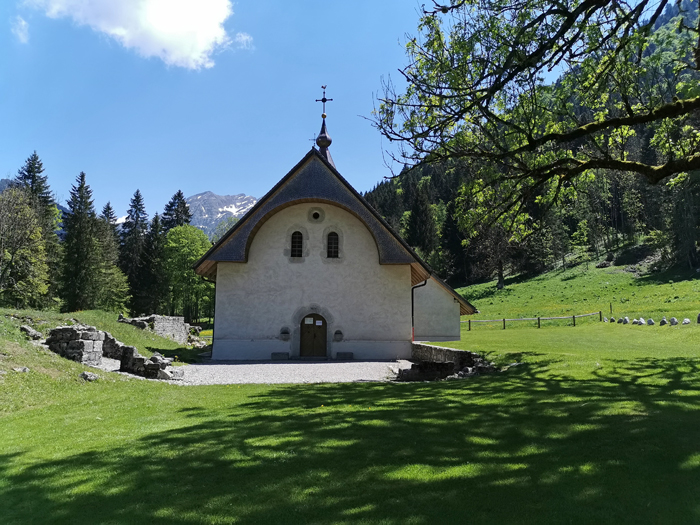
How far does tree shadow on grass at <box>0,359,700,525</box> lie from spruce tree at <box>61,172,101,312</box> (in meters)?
43.3

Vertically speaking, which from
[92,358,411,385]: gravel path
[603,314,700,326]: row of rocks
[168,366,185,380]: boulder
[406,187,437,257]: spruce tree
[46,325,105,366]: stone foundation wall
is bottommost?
[92,358,411,385]: gravel path

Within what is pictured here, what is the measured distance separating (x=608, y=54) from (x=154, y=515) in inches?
462

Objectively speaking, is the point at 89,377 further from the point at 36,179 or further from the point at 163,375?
the point at 36,179

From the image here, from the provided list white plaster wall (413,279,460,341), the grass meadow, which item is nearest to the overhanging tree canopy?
the grass meadow

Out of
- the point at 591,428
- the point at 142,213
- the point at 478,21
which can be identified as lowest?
the point at 591,428

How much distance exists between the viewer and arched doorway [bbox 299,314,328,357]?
22562mm

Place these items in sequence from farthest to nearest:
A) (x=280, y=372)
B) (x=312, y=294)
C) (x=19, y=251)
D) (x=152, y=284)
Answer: (x=152, y=284) → (x=19, y=251) → (x=312, y=294) → (x=280, y=372)

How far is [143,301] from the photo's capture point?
57875 mm

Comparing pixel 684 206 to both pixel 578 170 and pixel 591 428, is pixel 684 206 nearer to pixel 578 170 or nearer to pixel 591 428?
pixel 578 170

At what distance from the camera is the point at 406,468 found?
452 cm

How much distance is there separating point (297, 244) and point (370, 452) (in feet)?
60.7

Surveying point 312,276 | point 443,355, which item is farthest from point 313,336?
point 443,355

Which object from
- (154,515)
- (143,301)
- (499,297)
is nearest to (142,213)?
(143,301)

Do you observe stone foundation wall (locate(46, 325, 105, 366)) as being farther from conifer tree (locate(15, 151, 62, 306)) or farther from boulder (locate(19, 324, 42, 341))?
conifer tree (locate(15, 151, 62, 306))
